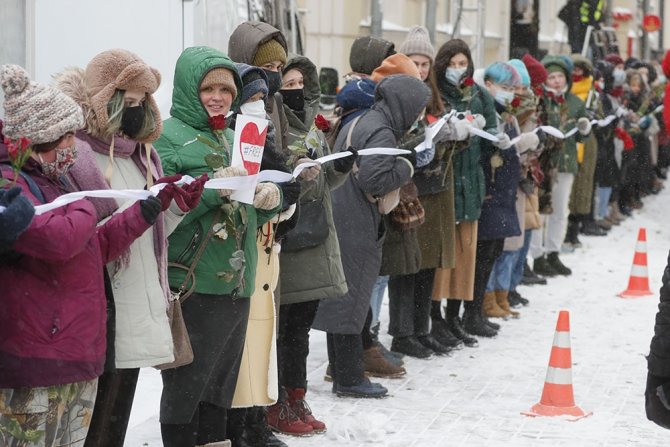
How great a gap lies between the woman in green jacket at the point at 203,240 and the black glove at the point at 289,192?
13.5 inches

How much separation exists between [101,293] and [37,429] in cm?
49

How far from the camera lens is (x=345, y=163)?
6680 millimetres

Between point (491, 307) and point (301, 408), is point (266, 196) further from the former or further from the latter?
point (491, 307)

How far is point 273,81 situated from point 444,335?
3.63 meters

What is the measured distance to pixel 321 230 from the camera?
263 inches

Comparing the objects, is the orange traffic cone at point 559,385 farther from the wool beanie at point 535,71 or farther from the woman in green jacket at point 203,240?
the wool beanie at point 535,71

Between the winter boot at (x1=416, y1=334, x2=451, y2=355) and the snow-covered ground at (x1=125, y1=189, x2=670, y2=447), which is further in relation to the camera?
the winter boot at (x1=416, y1=334, x2=451, y2=355)

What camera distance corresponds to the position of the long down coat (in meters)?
7.43

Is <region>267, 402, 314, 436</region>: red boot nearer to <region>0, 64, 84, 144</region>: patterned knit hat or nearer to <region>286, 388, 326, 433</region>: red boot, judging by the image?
<region>286, 388, 326, 433</region>: red boot

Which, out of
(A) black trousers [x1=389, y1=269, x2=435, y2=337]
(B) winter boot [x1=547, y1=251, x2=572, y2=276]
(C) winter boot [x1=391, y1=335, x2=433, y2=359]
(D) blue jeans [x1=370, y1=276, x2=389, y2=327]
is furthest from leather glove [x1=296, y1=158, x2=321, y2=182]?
(B) winter boot [x1=547, y1=251, x2=572, y2=276]

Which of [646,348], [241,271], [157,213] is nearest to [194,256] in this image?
[241,271]

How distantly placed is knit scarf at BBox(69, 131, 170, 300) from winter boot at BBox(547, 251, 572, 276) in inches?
343

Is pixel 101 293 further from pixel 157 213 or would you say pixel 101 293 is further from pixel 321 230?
pixel 321 230

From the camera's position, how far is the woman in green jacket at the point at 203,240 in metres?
5.24
